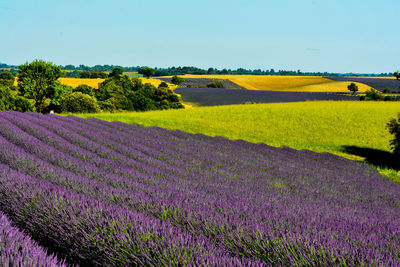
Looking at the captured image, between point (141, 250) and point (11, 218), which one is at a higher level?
point (141, 250)

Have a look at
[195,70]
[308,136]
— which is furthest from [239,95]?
[195,70]

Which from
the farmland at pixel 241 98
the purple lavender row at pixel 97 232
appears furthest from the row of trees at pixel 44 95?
the purple lavender row at pixel 97 232

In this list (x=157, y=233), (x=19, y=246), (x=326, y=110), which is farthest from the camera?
(x=326, y=110)

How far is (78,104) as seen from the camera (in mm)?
44125

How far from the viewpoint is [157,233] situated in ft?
8.43

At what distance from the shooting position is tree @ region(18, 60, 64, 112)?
4438 cm

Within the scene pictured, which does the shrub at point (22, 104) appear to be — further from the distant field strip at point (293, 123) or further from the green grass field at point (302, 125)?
the green grass field at point (302, 125)

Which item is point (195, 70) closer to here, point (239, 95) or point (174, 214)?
point (239, 95)

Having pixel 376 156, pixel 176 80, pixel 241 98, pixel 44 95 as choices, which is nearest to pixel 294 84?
pixel 176 80

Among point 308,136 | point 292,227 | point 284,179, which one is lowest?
point 308,136

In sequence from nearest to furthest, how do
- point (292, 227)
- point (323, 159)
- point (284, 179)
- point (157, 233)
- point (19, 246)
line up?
point (19, 246) < point (157, 233) < point (292, 227) < point (284, 179) < point (323, 159)

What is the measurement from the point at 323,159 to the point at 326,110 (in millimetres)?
30593

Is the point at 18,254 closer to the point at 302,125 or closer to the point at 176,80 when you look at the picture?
the point at 302,125

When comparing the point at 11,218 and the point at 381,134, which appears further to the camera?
the point at 381,134
